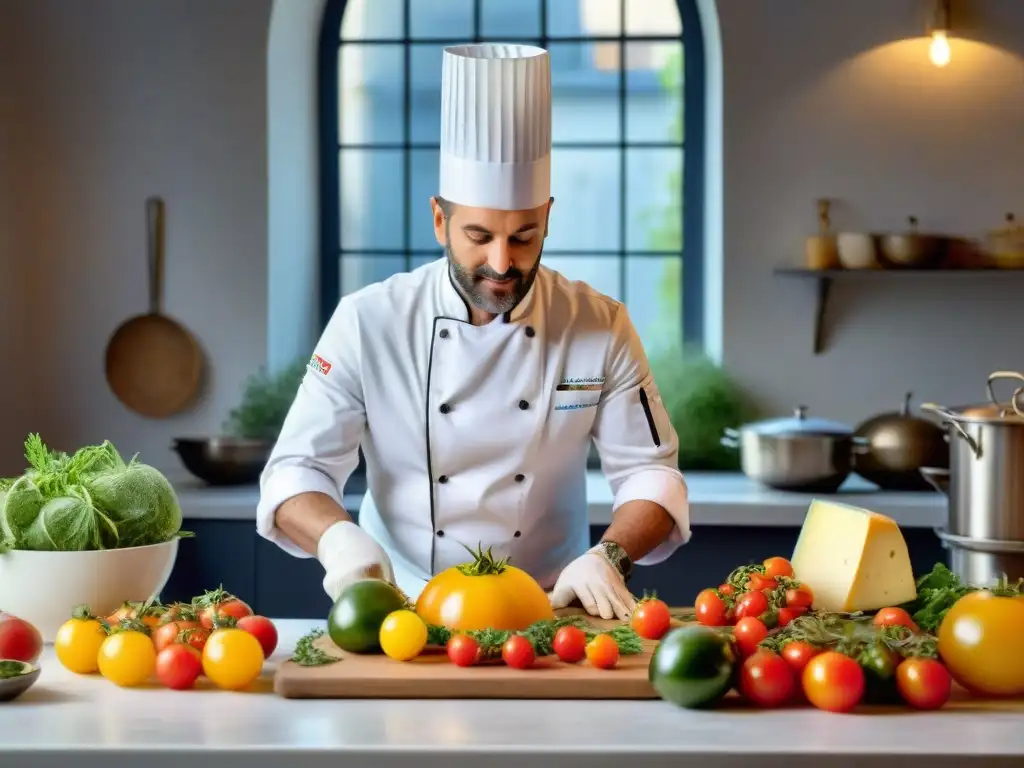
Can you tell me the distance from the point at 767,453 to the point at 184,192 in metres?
2.03

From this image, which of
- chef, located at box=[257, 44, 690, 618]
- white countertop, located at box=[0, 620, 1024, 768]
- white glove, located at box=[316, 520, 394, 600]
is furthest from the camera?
chef, located at box=[257, 44, 690, 618]

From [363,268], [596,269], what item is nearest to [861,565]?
[596,269]

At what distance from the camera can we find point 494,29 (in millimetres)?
4430

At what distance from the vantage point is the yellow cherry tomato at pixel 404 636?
1661 millimetres

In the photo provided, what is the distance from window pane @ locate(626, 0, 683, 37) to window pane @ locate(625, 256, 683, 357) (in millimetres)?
767

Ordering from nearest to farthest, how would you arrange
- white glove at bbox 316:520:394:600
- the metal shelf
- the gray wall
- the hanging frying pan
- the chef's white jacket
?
1. white glove at bbox 316:520:394:600
2. the chef's white jacket
3. the metal shelf
4. the gray wall
5. the hanging frying pan

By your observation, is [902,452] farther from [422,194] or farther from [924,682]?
[924,682]

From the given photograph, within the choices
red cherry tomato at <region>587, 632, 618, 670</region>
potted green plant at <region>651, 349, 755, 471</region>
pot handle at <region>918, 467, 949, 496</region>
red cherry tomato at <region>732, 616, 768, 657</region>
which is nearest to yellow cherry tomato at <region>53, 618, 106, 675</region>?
red cherry tomato at <region>587, 632, 618, 670</region>

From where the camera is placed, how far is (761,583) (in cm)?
188

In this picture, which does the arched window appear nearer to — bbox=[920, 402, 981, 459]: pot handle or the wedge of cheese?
bbox=[920, 402, 981, 459]: pot handle

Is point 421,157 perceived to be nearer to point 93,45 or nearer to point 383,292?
point 93,45

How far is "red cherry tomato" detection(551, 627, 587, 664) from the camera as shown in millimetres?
1667

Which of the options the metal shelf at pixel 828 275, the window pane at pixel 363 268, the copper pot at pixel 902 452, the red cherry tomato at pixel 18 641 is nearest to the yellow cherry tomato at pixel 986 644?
the red cherry tomato at pixel 18 641

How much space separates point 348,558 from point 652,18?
9.61 feet
